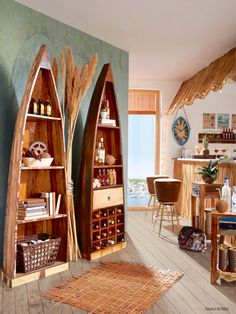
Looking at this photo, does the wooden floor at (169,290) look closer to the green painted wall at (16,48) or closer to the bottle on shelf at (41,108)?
the green painted wall at (16,48)

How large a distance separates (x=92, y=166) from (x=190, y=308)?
1829 millimetres

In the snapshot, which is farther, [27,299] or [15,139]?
[15,139]

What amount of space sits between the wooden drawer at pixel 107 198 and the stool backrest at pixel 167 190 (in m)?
0.97

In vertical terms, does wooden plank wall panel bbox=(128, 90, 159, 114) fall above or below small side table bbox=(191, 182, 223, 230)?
above

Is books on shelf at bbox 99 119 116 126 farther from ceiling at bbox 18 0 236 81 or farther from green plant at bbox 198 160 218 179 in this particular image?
green plant at bbox 198 160 218 179

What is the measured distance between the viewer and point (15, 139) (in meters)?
3.35

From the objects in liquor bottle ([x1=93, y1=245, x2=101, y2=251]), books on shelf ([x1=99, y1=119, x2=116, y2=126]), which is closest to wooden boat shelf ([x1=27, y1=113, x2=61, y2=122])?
books on shelf ([x1=99, y1=119, x2=116, y2=126])

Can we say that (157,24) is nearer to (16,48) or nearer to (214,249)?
(16,48)

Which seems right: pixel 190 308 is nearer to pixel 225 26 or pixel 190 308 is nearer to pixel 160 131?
pixel 225 26

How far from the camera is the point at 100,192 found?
4.22 metres

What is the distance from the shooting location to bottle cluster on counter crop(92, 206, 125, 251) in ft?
13.9

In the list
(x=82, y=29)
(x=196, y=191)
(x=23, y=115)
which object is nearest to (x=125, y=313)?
(x=23, y=115)

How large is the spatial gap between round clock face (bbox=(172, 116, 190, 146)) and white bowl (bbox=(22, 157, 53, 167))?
14.2ft

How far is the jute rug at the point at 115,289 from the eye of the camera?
287 centimetres
